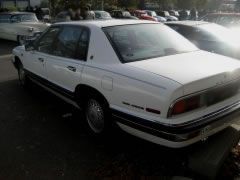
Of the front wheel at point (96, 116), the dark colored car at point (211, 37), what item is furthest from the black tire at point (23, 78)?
the dark colored car at point (211, 37)

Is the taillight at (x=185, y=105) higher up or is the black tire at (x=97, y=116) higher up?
the taillight at (x=185, y=105)

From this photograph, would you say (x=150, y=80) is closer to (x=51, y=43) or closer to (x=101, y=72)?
(x=101, y=72)

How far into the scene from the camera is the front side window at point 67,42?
4.82 metres

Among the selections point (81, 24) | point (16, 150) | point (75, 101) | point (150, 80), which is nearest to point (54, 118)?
point (75, 101)

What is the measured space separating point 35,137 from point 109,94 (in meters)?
1.45

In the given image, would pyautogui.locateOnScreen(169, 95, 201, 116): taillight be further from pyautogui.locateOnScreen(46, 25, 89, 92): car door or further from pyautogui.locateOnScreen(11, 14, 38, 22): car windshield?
pyautogui.locateOnScreen(11, 14, 38, 22): car windshield

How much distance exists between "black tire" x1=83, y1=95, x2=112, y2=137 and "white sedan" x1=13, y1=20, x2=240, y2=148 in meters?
0.01

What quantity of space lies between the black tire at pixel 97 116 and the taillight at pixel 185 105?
3.26 feet

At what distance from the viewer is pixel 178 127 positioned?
3379 mm

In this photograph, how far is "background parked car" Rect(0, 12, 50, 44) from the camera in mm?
13375

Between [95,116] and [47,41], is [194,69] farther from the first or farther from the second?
[47,41]

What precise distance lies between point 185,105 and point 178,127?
25cm

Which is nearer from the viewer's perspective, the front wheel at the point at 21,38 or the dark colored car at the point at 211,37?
the dark colored car at the point at 211,37

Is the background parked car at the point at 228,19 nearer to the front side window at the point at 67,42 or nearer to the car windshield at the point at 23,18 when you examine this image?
the car windshield at the point at 23,18
